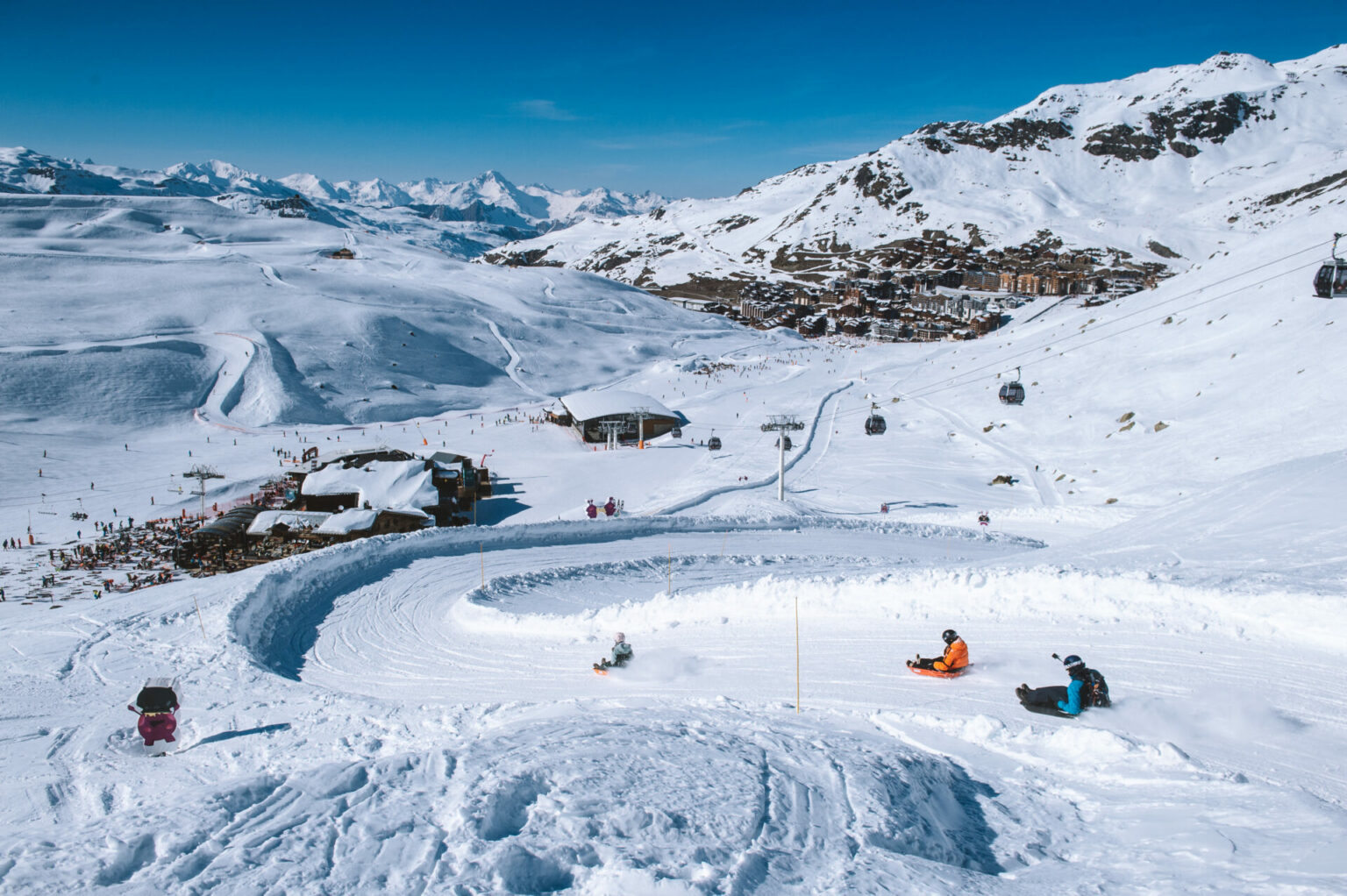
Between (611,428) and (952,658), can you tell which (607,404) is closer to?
(611,428)

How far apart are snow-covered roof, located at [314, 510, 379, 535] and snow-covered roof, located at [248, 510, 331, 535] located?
42cm

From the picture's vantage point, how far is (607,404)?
44.8 m

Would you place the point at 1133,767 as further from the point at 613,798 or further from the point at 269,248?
the point at 269,248

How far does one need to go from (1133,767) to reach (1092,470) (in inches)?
995

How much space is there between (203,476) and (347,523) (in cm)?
1220

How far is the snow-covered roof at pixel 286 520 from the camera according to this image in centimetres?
2362

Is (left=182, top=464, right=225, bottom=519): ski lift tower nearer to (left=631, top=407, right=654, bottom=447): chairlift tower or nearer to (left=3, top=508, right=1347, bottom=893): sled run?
(left=3, top=508, right=1347, bottom=893): sled run

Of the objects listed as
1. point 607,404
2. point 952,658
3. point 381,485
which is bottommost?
point 952,658

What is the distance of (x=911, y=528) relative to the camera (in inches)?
886

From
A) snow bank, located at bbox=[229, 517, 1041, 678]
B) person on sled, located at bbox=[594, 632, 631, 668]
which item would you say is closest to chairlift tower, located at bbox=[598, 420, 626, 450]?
snow bank, located at bbox=[229, 517, 1041, 678]

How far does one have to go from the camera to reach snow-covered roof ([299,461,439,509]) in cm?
2645

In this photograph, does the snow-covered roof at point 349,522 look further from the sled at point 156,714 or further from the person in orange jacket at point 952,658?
the person in orange jacket at point 952,658

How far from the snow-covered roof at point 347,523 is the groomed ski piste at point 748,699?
13.8 ft

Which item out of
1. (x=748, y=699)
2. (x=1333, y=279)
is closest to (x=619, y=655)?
(x=748, y=699)
